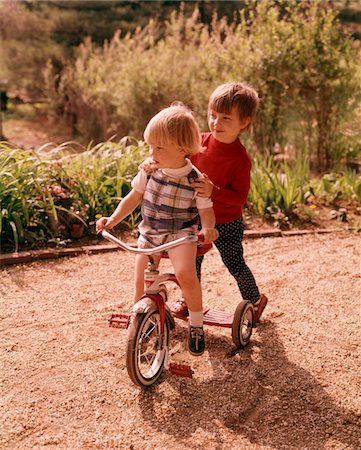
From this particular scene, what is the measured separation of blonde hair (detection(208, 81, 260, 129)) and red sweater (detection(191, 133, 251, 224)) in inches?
7.3

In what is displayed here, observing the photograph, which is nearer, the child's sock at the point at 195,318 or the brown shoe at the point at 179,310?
the child's sock at the point at 195,318

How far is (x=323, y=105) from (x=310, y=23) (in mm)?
981

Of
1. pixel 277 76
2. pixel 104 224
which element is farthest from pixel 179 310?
pixel 277 76

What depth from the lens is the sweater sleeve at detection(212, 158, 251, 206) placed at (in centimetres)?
289

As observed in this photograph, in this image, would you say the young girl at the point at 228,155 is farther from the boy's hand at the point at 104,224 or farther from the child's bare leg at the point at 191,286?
the boy's hand at the point at 104,224

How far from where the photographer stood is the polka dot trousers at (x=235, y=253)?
10.2ft

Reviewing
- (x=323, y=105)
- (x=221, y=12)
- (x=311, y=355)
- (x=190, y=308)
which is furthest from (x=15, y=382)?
(x=221, y=12)

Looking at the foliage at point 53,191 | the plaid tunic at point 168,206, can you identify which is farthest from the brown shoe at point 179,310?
the foliage at point 53,191

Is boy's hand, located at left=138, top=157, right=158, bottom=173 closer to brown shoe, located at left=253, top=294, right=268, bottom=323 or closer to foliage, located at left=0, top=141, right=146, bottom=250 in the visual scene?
brown shoe, located at left=253, top=294, right=268, bottom=323

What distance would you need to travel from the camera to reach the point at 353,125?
6301 millimetres

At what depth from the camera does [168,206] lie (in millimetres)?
2703

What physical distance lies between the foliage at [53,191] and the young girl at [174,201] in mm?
1871

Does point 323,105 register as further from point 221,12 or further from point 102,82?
point 221,12

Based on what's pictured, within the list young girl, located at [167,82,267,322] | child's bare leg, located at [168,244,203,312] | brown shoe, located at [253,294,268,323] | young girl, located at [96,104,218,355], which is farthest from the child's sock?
brown shoe, located at [253,294,268,323]
